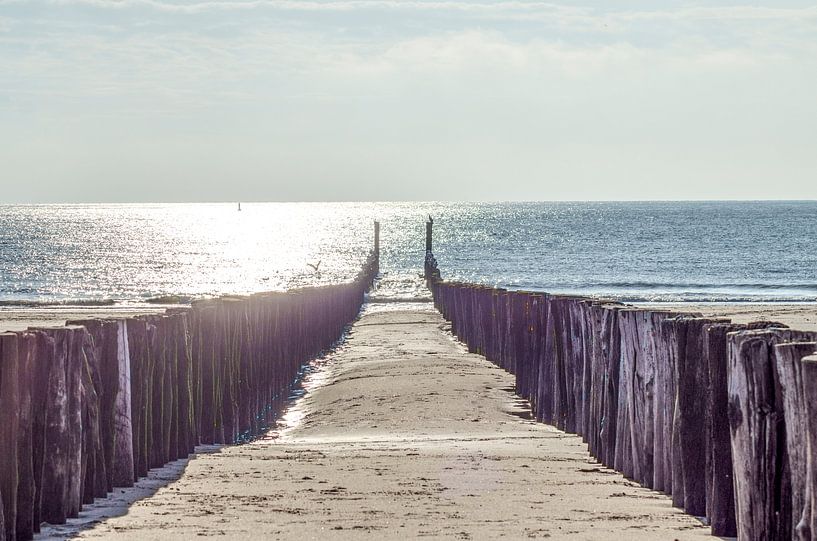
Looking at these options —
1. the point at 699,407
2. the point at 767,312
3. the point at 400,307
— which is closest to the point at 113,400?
the point at 699,407

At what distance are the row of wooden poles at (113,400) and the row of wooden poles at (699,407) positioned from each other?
3.31m

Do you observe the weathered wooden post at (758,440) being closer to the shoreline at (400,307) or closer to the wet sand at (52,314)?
the shoreline at (400,307)

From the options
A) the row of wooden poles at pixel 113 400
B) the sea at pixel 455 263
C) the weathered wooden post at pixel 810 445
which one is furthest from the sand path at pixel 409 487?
the sea at pixel 455 263

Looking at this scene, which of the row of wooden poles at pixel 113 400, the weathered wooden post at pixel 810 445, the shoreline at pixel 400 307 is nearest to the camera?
the weathered wooden post at pixel 810 445

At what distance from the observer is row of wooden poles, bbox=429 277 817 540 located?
4742 millimetres

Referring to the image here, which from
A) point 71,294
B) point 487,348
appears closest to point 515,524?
point 487,348

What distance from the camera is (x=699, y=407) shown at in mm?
6316

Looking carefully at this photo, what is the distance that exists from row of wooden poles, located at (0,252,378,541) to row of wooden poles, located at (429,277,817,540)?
10.9 ft

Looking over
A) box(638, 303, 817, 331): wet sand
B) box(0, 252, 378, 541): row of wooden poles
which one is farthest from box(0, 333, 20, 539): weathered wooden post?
box(638, 303, 817, 331): wet sand

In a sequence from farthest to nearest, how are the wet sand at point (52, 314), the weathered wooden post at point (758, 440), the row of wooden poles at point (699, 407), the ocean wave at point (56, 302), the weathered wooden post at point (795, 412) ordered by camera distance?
the ocean wave at point (56, 302) < the wet sand at point (52, 314) < the weathered wooden post at point (758, 440) < the row of wooden poles at point (699, 407) < the weathered wooden post at point (795, 412)

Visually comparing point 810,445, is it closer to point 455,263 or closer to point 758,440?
point 758,440

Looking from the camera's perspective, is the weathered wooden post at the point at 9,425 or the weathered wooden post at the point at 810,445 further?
the weathered wooden post at the point at 9,425

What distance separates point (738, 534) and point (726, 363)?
2.96ft

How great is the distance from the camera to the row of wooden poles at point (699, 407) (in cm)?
474
